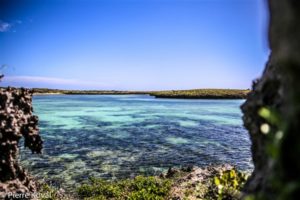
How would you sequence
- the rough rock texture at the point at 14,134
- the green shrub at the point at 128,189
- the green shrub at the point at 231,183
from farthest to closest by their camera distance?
the green shrub at the point at 128,189, the green shrub at the point at 231,183, the rough rock texture at the point at 14,134

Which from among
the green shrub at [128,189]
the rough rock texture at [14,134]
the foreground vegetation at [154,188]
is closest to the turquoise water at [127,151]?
the green shrub at [128,189]

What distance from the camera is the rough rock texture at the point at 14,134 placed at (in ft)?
32.2

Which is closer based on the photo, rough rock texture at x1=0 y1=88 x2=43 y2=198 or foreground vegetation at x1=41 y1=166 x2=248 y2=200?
rough rock texture at x1=0 y1=88 x2=43 y2=198

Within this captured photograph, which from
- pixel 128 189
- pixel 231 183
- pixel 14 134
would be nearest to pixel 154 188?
pixel 128 189

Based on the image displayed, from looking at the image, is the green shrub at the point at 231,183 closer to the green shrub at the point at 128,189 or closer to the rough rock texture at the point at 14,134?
the green shrub at the point at 128,189

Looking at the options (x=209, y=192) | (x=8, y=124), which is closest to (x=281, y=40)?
(x=8, y=124)

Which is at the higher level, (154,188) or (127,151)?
(154,188)

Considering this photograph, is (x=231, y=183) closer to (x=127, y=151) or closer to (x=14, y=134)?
(x=14, y=134)

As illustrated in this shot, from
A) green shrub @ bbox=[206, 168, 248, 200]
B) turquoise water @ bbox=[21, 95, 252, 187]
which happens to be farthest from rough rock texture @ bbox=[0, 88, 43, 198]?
turquoise water @ bbox=[21, 95, 252, 187]

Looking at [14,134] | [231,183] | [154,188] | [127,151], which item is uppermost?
[14,134]

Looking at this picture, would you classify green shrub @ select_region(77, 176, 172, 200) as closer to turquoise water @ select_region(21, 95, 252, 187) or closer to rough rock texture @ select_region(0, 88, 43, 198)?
turquoise water @ select_region(21, 95, 252, 187)

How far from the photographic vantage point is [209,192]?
52.9 ft

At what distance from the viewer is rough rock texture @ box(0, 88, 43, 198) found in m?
9.82

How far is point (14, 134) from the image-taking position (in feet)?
32.7
